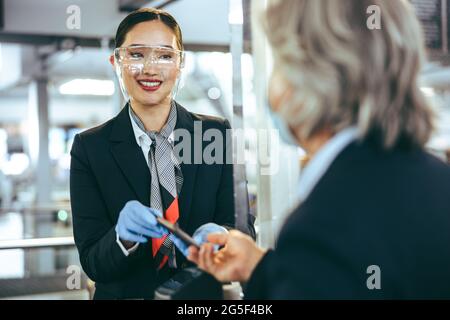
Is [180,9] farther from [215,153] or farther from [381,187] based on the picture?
[381,187]

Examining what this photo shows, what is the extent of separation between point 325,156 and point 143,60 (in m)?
0.72

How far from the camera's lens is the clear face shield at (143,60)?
4.74ft

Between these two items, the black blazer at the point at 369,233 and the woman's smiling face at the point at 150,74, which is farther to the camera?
the woman's smiling face at the point at 150,74

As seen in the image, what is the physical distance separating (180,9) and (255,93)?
59 centimetres

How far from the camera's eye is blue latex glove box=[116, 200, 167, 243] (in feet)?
4.09

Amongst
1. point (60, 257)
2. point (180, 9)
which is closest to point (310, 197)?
point (180, 9)

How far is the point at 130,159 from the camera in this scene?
4.74ft

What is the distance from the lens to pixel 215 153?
59.8 inches

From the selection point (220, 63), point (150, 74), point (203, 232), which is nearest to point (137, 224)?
point (203, 232)

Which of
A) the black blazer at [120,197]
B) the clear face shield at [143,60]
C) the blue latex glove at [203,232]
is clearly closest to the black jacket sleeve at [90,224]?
the black blazer at [120,197]

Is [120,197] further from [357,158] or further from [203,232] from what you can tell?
[357,158]

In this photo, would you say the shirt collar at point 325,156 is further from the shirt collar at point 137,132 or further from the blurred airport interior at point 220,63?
the shirt collar at point 137,132

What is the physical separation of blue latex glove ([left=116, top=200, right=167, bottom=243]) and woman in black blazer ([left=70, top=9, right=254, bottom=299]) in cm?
9

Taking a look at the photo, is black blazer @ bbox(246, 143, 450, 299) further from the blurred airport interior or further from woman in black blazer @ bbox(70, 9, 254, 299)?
woman in black blazer @ bbox(70, 9, 254, 299)
